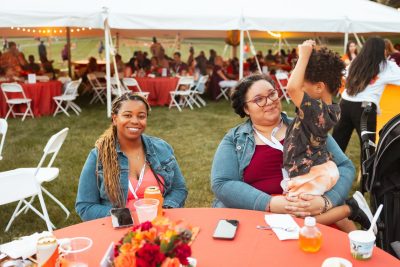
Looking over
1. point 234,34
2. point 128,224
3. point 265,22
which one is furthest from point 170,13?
point 128,224

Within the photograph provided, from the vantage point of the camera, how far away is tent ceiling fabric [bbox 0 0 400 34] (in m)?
8.62

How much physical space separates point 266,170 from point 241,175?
0.16m

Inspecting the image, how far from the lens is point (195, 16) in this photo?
9.59 meters

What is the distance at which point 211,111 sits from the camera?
411 inches

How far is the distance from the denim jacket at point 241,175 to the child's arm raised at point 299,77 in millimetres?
509

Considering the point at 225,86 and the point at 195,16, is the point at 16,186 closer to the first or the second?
the point at 195,16

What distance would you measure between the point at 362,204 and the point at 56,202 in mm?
3213

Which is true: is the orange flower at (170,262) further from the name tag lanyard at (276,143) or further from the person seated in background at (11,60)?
the person seated in background at (11,60)

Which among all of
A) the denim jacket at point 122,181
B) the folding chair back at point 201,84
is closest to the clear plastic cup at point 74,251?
the denim jacket at point 122,181

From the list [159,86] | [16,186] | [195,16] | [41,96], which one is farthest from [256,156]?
[159,86]

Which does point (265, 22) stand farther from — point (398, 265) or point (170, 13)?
point (398, 265)

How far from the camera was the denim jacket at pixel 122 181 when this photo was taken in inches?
101

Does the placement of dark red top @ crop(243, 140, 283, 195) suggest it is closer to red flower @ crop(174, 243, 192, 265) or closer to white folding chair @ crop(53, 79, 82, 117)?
red flower @ crop(174, 243, 192, 265)

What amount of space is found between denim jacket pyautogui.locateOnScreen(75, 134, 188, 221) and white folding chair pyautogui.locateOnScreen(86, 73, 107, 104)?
29.4 ft
